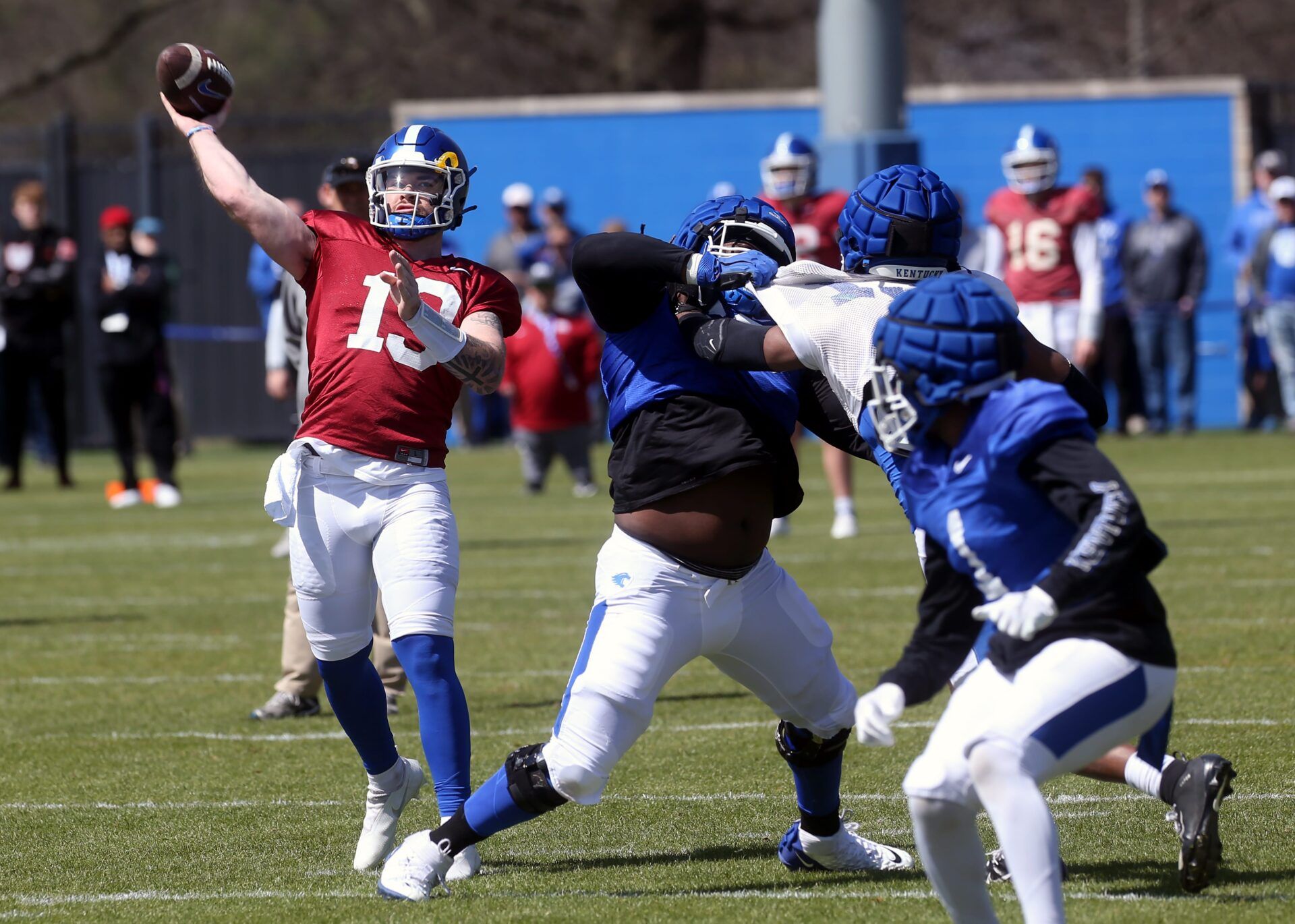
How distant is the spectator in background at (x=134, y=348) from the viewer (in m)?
15.8

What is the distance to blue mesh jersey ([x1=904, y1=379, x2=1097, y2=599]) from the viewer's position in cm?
395

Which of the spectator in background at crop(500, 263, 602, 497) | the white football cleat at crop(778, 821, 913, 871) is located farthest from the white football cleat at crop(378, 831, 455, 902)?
the spectator in background at crop(500, 263, 602, 497)

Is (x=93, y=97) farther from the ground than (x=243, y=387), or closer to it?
farther from the ground

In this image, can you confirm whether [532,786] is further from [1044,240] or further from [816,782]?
[1044,240]

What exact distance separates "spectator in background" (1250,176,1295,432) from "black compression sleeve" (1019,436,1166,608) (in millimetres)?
15234

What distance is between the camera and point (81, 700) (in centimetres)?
802

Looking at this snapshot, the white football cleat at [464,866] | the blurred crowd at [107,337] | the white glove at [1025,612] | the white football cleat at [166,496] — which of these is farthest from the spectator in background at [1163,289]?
the white glove at [1025,612]

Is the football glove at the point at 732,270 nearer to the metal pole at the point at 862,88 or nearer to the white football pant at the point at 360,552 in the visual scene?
the white football pant at the point at 360,552

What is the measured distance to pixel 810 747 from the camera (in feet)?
16.9

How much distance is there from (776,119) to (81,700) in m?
14.9

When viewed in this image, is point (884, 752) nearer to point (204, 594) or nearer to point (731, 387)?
point (731, 387)

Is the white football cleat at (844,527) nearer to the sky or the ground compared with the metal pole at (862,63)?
nearer to the ground

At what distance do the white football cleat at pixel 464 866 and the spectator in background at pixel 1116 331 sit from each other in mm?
14334

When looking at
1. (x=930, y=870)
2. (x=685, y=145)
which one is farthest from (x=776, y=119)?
Answer: (x=930, y=870)
